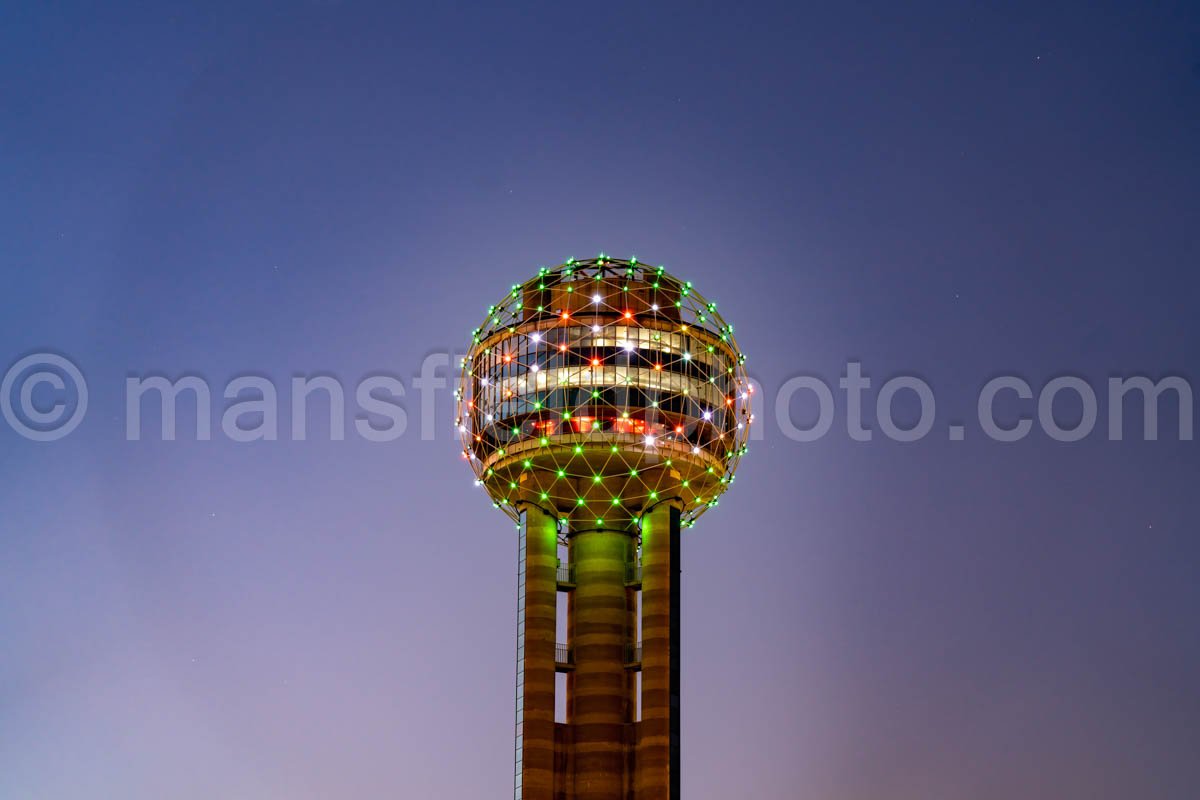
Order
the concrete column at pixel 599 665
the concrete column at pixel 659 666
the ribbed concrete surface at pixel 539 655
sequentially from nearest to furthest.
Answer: the concrete column at pixel 659 666 < the ribbed concrete surface at pixel 539 655 < the concrete column at pixel 599 665

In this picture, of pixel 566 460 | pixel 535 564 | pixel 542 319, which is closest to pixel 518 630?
pixel 535 564

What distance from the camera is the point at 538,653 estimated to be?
106562 millimetres

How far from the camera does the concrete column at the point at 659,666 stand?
340 ft

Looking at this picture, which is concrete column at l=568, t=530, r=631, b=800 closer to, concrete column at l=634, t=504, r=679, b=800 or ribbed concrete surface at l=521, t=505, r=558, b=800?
concrete column at l=634, t=504, r=679, b=800

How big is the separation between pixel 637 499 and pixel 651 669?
11231 millimetres

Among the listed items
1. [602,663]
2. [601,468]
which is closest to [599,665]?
[602,663]

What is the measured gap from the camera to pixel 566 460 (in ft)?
358

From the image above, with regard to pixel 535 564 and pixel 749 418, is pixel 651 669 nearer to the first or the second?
pixel 535 564

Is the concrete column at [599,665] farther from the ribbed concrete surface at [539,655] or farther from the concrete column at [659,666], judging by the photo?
the ribbed concrete surface at [539,655]

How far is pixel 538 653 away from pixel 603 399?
16284 mm

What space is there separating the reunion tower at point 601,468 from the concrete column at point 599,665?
0.09m

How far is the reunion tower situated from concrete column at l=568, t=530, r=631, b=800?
0.09m

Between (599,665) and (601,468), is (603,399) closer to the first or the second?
(601,468)

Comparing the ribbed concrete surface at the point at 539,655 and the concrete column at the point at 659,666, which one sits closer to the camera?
the concrete column at the point at 659,666
